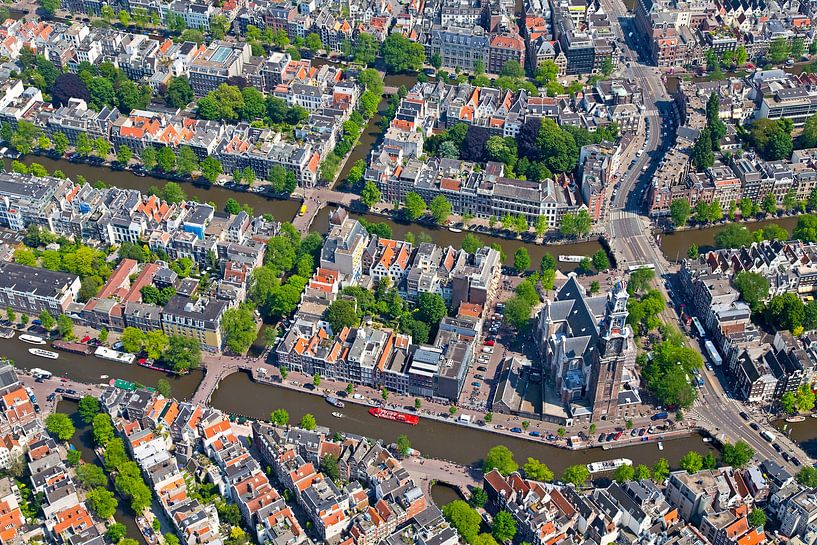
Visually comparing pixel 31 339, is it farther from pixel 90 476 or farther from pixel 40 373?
pixel 90 476

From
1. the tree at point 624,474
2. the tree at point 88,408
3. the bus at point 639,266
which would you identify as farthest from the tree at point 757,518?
the tree at point 88,408

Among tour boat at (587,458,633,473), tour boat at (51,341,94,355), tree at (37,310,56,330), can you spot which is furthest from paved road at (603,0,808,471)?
tree at (37,310,56,330)

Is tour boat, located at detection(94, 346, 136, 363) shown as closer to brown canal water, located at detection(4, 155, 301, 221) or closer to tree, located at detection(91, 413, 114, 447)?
tree, located at detection(91, 413, 114, 447)

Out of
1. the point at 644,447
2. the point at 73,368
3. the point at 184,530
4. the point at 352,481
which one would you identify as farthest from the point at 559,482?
the point at 73,368

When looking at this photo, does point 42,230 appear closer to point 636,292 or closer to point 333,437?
point 333,437

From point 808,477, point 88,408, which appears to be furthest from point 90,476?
point 808,477
